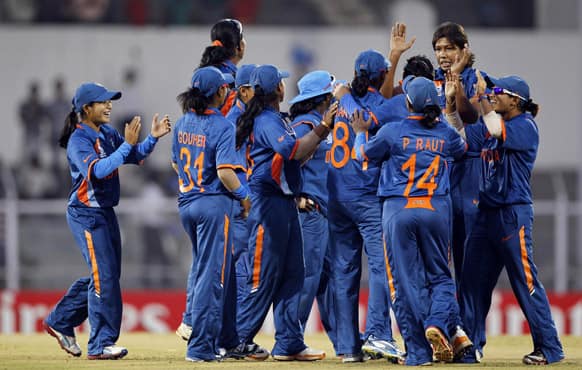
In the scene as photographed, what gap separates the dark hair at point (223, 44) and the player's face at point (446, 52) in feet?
5.88

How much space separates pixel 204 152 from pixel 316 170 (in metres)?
1.47

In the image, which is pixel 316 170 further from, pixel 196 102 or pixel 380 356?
pixel 380 356

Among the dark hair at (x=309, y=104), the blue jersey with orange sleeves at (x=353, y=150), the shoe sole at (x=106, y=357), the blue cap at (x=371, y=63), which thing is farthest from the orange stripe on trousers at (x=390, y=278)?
the shoe sole at (x=106, y=357)

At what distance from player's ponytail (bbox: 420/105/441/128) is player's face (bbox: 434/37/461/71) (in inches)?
41.6

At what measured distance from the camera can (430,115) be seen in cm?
1005

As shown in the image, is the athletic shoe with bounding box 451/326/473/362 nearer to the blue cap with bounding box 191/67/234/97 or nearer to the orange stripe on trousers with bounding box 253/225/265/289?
the orange stripe on trousers with bounding box 253/225/265/289

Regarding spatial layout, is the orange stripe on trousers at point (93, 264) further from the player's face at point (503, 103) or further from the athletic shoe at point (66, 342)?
the player's face at point (503, 103)

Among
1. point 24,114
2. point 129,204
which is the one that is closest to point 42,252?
point 129,204

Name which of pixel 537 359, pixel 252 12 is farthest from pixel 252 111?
pixel 252 12

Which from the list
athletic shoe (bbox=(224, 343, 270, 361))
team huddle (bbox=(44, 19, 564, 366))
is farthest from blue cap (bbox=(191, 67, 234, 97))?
athletic shoe (bbox=(224, 343, 270, 361))

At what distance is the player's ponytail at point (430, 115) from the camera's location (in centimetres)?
1003

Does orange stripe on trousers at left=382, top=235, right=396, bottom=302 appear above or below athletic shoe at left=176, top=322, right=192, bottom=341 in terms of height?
above

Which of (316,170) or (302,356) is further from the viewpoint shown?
(316,170)

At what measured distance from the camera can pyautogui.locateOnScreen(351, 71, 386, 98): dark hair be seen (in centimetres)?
1060
